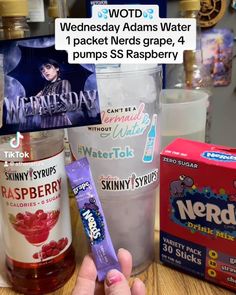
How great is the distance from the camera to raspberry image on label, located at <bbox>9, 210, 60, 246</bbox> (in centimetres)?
44

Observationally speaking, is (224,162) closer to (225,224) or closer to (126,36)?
(225,224)

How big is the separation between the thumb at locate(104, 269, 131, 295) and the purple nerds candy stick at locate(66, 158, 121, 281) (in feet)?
0.05

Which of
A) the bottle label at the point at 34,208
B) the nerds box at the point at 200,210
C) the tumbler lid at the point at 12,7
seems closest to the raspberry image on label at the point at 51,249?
the bottle label at the point at 34,208

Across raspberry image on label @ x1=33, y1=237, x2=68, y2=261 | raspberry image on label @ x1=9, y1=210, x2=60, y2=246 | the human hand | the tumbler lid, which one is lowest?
the human hand

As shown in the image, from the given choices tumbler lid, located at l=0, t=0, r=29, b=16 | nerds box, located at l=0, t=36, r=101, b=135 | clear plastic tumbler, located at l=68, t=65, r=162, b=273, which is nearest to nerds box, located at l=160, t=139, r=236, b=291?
clear plastic tumbler, located at l=68, t=65, r=162, b=273

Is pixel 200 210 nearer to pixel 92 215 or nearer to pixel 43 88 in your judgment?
pixel 92 215

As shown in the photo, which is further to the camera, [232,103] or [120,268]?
[232,103]

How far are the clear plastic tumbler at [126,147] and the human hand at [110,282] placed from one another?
58mm

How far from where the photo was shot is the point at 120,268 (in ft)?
1.47

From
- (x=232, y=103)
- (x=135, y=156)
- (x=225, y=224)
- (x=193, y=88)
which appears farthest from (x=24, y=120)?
(x=232, y=103)

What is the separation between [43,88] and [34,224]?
16cm

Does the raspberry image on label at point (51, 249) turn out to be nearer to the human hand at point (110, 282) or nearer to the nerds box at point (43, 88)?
the human hand at point (110, 282)

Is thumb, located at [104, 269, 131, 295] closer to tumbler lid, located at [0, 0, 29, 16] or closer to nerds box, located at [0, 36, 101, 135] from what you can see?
nerds box, located at [0, 36, 101, 135]

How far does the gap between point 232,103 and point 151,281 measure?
0.65m
